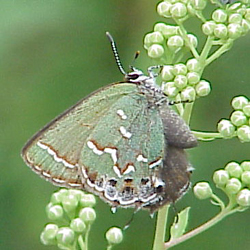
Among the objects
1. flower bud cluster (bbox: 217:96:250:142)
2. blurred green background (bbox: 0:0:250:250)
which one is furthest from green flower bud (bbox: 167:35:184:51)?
blurred green background (bbox: 0:0:250:250)

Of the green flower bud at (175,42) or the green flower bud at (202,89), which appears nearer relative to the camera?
the green flower bud at (202,89)

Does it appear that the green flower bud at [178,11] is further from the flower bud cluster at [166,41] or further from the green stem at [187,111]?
the green stem at [187,111]

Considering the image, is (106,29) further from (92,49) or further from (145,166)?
(145,166)

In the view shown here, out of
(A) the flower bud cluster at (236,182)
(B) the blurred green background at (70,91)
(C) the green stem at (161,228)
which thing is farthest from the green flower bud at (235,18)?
(B) the blurred green background at (70,91)

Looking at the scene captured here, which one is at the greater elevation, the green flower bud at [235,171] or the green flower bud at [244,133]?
the green flower bud at [244,133]

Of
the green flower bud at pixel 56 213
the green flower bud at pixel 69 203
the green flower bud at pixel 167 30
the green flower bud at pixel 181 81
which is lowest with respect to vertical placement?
the green flower bud at pixel 56 213

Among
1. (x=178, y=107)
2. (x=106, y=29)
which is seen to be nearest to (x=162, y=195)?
(x=178, y=107)
